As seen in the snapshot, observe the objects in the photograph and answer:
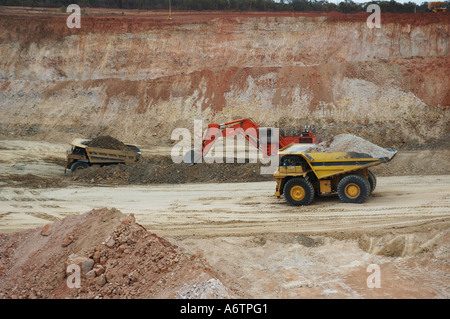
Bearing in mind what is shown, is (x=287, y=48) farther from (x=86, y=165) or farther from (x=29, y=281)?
(x=29, y=281)

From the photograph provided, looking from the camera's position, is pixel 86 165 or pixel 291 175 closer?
pixel 291 175

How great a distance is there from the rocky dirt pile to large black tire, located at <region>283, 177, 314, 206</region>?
6.13 metres

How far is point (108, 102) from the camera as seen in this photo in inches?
1329

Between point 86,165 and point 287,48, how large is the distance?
20.1 m

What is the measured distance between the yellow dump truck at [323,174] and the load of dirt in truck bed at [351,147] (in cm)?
14

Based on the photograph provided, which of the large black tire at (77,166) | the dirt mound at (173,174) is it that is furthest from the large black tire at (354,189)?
the large black tire at (77,166)

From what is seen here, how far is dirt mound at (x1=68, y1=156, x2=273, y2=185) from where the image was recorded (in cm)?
1911

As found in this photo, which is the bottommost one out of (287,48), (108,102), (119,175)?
(119,175)

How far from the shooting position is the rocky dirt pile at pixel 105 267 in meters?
6.85

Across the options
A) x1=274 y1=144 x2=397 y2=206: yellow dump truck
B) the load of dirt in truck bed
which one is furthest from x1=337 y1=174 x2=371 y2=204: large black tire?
the load of dirt in truck bed

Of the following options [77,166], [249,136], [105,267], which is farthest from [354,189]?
[77,166]

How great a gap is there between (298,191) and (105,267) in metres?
7.46

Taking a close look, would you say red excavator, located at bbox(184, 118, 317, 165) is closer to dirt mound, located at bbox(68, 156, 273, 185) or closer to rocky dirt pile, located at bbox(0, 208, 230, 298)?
dirt mound, located at bbox(68, 156, 273, 185)
